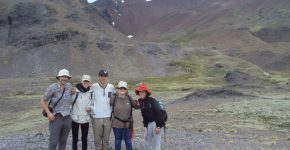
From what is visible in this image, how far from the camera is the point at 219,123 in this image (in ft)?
84.1

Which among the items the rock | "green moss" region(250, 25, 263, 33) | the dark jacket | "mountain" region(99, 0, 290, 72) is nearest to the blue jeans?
the dark jacket

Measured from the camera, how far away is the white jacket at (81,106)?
11.9 m

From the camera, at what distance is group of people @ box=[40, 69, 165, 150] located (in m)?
11.5

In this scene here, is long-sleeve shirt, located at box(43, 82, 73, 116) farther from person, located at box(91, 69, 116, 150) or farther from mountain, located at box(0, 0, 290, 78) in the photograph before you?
mountain, located at box(0, 0, 290, 78)

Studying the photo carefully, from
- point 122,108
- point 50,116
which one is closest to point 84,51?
point 122,108

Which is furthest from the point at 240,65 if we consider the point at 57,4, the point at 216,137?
the point at 216,137

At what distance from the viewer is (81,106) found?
11867 millimetres

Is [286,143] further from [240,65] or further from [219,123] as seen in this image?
[240,65]

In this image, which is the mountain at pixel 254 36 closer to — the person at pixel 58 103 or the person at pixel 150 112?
the person at pixel 150 112

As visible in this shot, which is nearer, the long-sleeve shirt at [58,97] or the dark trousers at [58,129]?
the long-sleeve shirt at [58,97]

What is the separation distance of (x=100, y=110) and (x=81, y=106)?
516 mm

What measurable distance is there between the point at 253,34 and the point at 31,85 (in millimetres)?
107043

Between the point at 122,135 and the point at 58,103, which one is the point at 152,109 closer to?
the point at 122,135

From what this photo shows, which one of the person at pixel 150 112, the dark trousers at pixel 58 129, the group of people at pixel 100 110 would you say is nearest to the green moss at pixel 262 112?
the person at pixel 150 112
